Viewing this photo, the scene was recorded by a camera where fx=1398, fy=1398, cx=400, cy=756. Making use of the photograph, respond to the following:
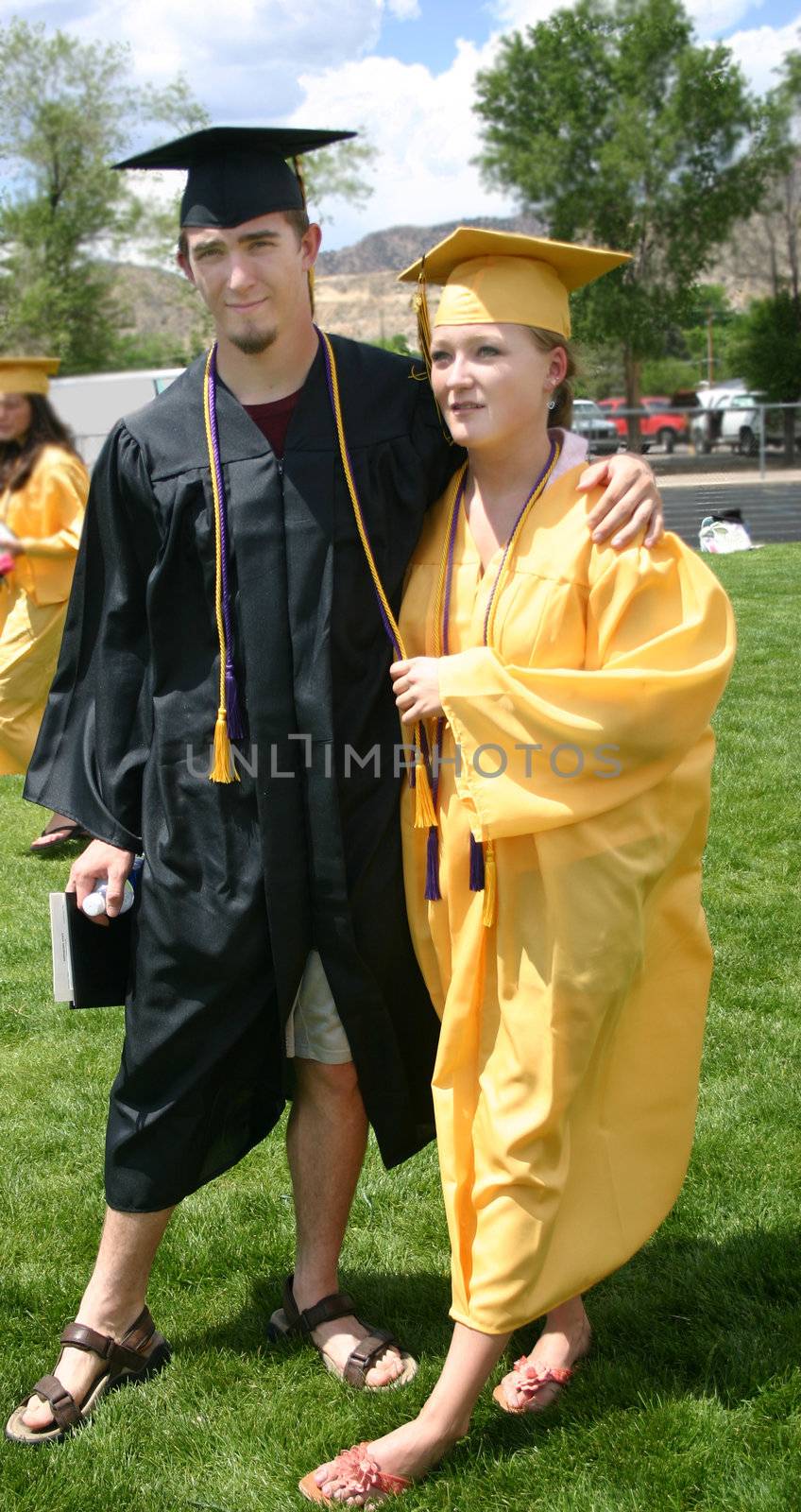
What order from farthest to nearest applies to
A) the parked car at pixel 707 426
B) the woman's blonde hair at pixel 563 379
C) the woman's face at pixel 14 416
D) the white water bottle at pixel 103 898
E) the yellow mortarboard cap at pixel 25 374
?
the parked car at pixel 707 426 → the woman's face at pixel 14 416 → the yellow mortarboard cap at pixel 25 374 → the white water bottle at pixel 103 898 → the woman's blonde hair at pixel 563 379

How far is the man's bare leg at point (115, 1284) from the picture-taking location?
8.75 ft

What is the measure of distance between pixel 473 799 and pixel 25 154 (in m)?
48.8

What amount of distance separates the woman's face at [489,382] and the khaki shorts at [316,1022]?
39.3 inches

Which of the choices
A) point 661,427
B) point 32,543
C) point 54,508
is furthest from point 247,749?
point 661,427

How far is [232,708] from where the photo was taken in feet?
8.11

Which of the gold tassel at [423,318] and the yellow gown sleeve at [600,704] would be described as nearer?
the yellow gown sleeve at [600,704]

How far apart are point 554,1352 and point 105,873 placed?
1.24 meters

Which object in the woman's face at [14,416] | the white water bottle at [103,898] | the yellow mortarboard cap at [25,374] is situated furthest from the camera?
the woman's face at [14,416]

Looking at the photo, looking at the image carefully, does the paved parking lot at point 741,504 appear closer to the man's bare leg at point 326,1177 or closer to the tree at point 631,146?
the man's bare leg at point 326,1177

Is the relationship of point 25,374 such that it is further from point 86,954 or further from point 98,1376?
point 98,1376

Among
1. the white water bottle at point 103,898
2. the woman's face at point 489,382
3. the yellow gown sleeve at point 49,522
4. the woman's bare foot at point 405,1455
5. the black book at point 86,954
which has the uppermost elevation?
the woman's face at point 489,382

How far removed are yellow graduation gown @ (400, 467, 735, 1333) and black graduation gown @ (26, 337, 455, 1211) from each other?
0.53ft

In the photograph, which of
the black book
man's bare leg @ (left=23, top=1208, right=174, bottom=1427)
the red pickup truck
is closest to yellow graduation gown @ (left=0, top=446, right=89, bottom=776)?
the black book

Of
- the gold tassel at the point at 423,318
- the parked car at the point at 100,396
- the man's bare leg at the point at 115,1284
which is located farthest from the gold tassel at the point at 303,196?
the parked car at the point at 100,396
